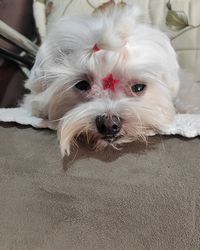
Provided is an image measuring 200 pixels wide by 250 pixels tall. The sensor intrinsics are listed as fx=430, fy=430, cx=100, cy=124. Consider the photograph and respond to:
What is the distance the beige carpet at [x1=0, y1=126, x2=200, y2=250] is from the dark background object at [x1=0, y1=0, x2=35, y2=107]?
534 millimetres

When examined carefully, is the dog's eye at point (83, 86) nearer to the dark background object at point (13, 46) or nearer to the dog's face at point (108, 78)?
the dog's face at point (108, 78)

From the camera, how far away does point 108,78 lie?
1139 millimetres

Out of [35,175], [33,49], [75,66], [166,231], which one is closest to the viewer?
[166,231]

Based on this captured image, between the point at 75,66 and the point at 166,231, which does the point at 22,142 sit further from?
the point at 166,231

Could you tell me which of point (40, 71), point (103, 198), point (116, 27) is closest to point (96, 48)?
point (116, 27)

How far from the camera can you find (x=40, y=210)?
0.93 m

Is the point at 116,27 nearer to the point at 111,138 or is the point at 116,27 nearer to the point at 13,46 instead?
the point at 111,138

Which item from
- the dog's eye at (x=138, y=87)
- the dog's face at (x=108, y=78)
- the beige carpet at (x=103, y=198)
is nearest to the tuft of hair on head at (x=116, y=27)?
the dog's face at (x=108, y=78)

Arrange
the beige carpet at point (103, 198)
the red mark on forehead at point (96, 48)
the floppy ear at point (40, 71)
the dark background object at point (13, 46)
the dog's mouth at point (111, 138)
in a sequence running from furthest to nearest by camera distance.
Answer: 1. the dark background object at point (13, 46)
2. the floppy ear at point (40, 71)
3. the red mark on forehead at point (96, 48)
4. the dog's mouth at point (111, 138)
5. the beige carpet at point (103, 198)

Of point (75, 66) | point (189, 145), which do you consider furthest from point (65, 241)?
point (75, 66)

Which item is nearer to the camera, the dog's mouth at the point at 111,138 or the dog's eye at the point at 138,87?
the dog's mouth at the point at 111,138

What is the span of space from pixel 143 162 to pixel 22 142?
0.99 feet

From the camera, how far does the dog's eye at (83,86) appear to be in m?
1.20

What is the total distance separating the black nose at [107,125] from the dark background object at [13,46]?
548 mm
